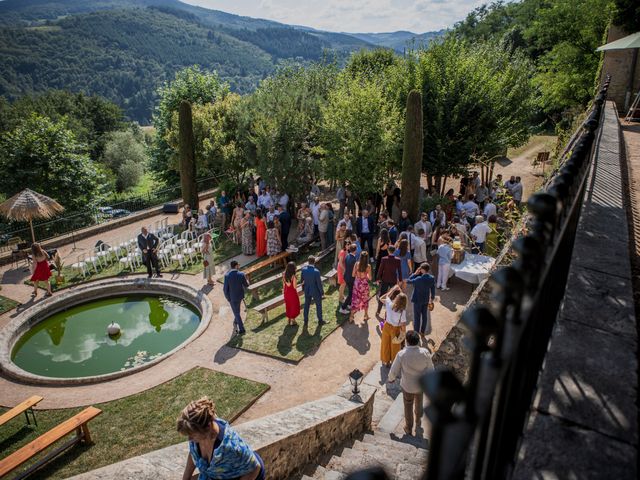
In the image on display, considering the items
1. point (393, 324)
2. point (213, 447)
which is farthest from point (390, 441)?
point (213, 447)

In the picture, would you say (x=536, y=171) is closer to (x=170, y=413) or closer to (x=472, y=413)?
(x=170, y=413)

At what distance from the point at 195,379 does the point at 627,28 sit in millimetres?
24056

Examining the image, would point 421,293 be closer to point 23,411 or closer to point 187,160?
point 23,411

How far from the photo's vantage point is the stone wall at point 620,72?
71.9 feet

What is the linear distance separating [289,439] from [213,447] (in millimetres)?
2009

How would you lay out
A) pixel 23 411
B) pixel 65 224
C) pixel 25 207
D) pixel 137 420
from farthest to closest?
1. pixel 65 224
2. pixel 25 207
3. pixel 23 411
4. pixel 137 420

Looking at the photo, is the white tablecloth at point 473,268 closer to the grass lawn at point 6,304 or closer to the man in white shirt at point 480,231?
the man in white shirt at point 480,231

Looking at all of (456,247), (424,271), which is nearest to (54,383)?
(424,271)

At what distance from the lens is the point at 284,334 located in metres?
11.4

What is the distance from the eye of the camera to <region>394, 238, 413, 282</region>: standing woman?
11.0 m

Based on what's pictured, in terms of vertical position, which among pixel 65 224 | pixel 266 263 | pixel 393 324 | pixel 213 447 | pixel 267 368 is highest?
pixel 213 447

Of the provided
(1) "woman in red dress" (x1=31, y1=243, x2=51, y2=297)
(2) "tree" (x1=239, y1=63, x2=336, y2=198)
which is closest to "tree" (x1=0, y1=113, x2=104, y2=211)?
(2) "tree" (x1=239, y1=63, x2=336, y2=198)

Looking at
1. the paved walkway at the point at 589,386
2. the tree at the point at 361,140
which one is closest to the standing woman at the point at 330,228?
the tree at the point at 361,140

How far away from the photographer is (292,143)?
19375 millimetres
